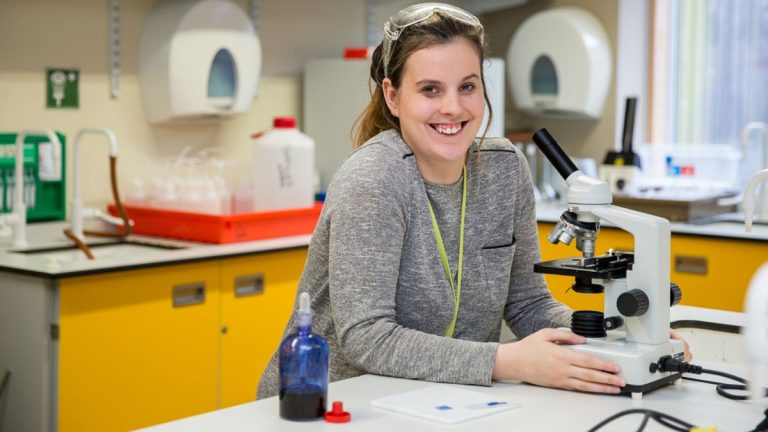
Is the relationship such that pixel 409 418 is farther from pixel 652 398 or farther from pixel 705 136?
pixel 705 136

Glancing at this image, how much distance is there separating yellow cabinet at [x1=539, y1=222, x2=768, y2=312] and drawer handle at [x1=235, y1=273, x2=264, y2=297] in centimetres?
94

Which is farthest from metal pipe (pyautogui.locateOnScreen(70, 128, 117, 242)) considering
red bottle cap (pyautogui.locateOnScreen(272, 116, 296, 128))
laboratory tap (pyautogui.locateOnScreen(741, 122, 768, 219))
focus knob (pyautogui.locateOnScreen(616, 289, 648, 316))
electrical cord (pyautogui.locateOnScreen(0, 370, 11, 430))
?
laboratory tap (pyautogui.locateOnScreen(741, 122, 768, 219))

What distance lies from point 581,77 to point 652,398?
2767mm

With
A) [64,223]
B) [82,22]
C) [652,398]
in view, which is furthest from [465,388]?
[82,22]

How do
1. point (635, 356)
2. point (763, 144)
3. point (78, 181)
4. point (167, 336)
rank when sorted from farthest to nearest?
point (763, 144), point (78, 181), point (167, 336), point (635, 356)

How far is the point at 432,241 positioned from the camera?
169 cm

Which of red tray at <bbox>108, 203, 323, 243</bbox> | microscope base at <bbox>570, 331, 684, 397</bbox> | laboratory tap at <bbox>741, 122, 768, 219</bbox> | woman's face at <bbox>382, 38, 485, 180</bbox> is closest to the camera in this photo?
microscope base at <bbox>570, 331, 684, 397</bbox>

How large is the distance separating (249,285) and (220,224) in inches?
8.1

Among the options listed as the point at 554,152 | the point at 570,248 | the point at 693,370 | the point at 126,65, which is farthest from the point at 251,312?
the point at 693,370

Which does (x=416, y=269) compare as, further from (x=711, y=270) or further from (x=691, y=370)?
(x=711, y=270)

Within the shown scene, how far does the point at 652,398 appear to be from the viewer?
1451 mm

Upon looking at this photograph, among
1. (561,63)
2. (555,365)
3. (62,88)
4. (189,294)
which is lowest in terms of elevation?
(189,294)

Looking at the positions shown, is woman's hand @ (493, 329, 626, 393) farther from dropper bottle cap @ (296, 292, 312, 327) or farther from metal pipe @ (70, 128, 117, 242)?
metal pipe @ (70, 128, 117, 242)

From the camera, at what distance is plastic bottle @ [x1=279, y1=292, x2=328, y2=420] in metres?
1.31
